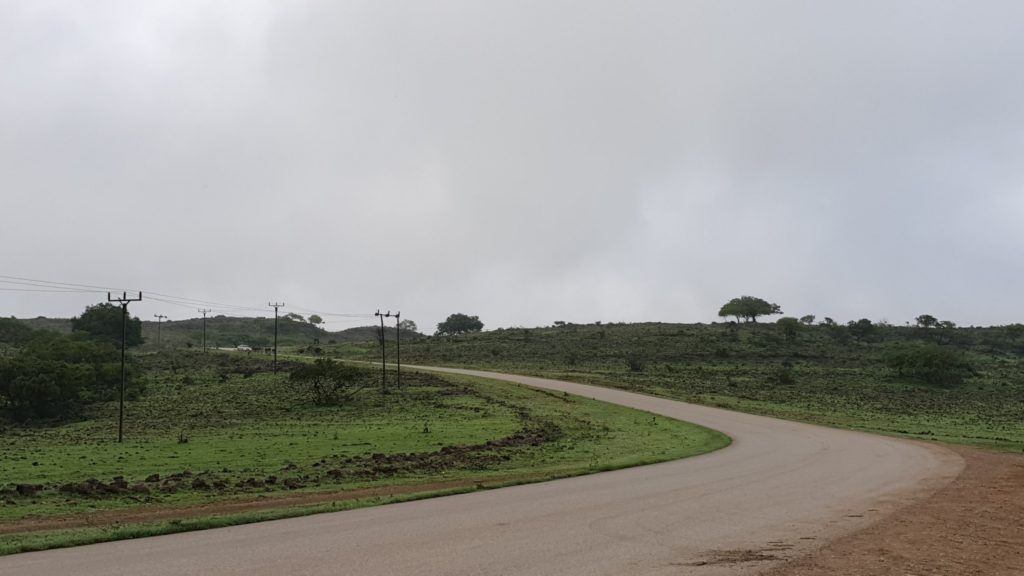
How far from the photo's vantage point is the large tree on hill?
486ft

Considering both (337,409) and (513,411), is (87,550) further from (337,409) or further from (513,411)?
(337,409)

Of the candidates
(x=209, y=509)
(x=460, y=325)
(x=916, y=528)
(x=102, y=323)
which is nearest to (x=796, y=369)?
(x=916, y=528)

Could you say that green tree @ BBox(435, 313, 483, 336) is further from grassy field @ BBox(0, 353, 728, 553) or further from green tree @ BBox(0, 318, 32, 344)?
grassy field @ BBox(0, 353, 728, 553)

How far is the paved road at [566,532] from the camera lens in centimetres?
1041

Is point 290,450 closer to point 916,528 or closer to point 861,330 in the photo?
point 916,528

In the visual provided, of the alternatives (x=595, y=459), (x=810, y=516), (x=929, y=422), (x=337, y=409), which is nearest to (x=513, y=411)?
(x=337, y=409)

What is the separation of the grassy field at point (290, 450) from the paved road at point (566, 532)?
163 centimetres

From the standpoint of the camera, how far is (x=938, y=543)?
11883 mm

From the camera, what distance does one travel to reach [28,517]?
14.9m

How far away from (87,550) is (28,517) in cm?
454

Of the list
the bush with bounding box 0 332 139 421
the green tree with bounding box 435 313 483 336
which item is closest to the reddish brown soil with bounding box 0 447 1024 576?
the bush with bounding box 0 332 139 421

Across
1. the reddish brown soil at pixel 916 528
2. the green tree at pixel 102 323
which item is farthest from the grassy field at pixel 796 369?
the green tree at pixel 102 323

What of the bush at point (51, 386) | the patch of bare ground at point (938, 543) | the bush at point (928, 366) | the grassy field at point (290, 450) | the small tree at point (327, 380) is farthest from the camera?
the bush at point (928, 366)

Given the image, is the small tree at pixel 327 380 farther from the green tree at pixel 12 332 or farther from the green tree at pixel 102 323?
the green tree at pixel 12 332
